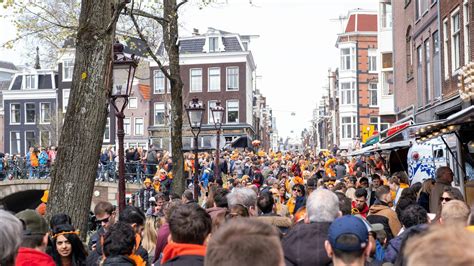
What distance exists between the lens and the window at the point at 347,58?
63.4 meters

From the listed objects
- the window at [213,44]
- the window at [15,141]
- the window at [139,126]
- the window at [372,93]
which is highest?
the window at [213,44]

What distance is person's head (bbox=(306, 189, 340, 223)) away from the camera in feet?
17.4

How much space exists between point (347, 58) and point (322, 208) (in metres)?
60.0

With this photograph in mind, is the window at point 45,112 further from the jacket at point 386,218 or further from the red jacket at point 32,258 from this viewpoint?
the red jacket at point 32,258

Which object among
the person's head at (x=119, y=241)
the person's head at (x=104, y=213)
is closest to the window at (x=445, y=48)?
the person's head at (x=104, y=213)

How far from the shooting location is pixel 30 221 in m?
5.69

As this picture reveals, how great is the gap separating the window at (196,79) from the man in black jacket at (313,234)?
2240 inches

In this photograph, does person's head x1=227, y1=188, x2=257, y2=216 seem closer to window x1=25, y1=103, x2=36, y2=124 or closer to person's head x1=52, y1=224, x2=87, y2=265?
person's head x1=52, y1=224, x2=87, y2=265

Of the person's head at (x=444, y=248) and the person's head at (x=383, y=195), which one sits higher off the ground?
the person's head at (x=444, y=248)

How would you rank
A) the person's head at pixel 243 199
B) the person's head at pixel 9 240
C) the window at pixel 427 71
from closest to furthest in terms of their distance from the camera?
the person's head at pixel 9 240, the person's head at pixel 243 199, the window at pixel 427 71

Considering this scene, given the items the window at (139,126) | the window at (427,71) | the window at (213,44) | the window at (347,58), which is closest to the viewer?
the window at (427,71)

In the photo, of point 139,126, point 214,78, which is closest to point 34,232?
point 214,78

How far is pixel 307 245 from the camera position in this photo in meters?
5.10

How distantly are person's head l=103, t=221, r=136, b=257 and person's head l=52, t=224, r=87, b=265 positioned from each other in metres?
0.93
